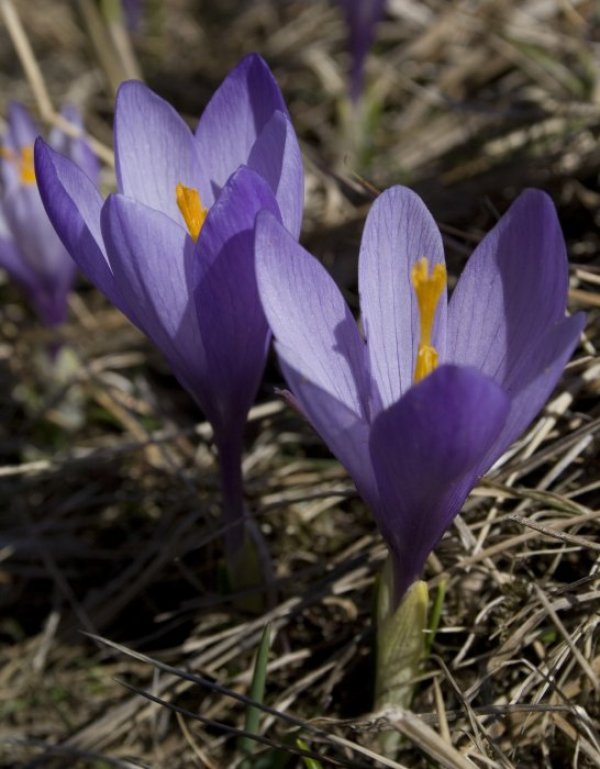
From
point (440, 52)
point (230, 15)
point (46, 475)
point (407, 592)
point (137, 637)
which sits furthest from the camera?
point (230, 15)

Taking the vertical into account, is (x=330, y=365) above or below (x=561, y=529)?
above

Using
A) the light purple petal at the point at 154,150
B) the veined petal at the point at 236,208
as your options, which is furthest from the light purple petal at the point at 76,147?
the veined petal at the point at 236,208

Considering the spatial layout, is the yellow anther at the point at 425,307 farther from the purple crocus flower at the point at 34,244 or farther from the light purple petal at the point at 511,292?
the purple crocus flower at the point at 34,244

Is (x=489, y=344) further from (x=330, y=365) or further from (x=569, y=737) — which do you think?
(x=569, y=737)

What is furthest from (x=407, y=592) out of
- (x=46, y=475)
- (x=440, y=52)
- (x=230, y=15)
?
(x=230, y=15)

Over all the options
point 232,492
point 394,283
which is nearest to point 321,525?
point 232,492

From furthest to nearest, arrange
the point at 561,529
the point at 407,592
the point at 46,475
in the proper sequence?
the point at 46,475 → the point at 561,529 → the point at 407,592

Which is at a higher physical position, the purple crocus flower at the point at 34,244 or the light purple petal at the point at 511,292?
the light purple petal at the point at 511,292
